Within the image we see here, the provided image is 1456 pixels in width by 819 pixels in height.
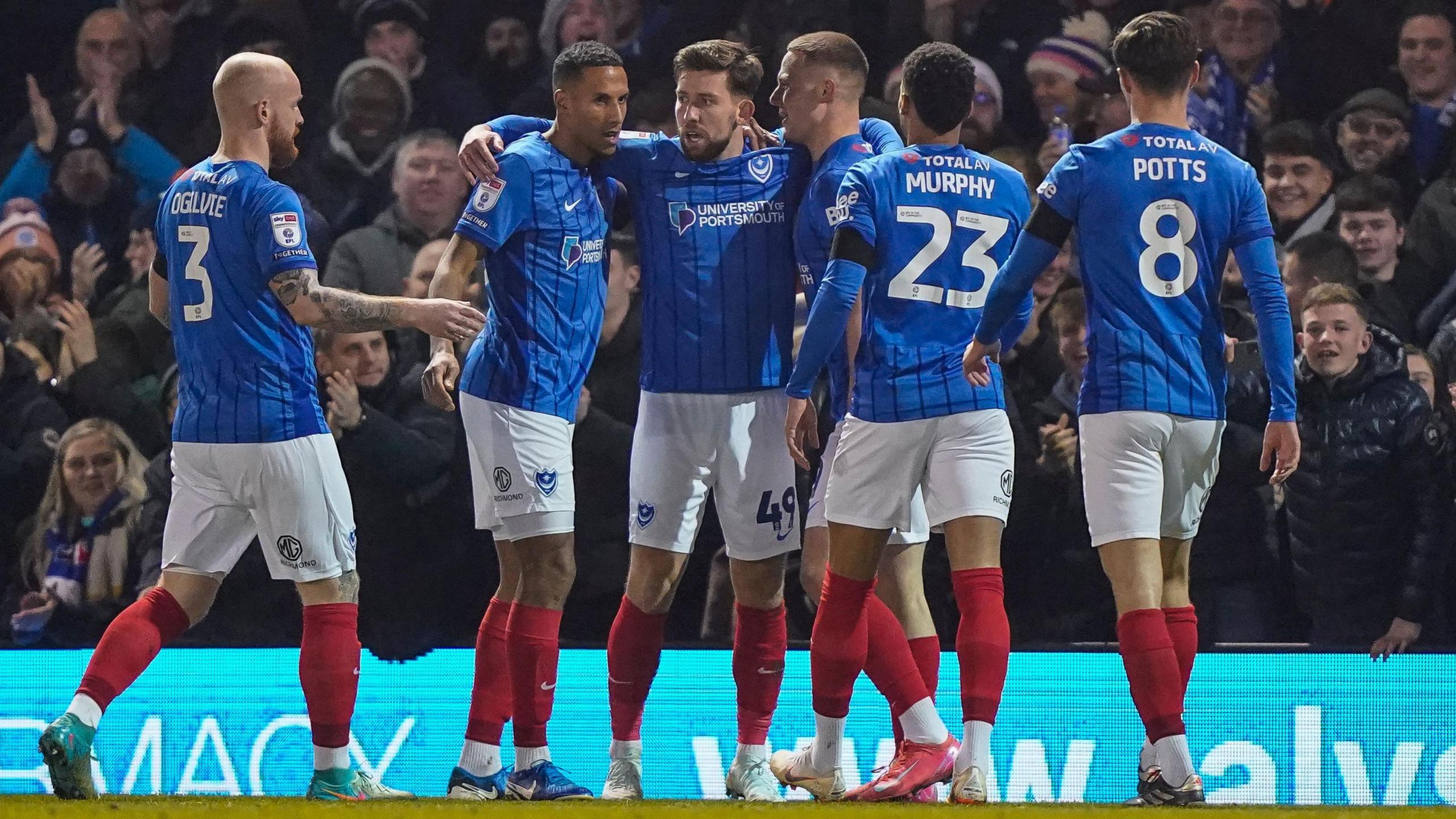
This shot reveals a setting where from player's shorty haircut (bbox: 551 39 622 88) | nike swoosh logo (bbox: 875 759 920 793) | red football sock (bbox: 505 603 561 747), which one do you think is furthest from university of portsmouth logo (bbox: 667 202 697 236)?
nike swoosh logo (bbox: 875 759 920 793)

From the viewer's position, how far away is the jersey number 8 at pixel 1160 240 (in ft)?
14.0

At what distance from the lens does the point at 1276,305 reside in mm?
4258

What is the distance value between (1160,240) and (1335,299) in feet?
9.56

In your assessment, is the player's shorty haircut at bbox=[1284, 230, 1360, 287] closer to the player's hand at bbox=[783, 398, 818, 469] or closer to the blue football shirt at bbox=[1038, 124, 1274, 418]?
the blue football shirt at bbox=[1038, 124, 1274, 418]

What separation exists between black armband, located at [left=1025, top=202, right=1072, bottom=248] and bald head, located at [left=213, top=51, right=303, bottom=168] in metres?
2.10

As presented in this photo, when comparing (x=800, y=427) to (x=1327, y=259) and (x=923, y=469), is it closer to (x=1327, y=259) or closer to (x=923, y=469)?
(x=923, y=469)

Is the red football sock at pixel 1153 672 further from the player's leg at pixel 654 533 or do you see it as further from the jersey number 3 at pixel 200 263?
the jersey number 3 at pixel 200 263

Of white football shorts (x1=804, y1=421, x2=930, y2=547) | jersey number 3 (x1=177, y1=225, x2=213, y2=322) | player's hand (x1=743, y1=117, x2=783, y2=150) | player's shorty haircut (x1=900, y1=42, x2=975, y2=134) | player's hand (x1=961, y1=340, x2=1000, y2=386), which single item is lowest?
white football shorts (x1=804, y1=421, x2=930, y2=547)

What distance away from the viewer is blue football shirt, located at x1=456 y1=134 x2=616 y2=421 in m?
4.80

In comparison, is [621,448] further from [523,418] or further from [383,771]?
[523,418]

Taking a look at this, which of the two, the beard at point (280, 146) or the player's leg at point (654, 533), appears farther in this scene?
the player's leg at point (654, 533)

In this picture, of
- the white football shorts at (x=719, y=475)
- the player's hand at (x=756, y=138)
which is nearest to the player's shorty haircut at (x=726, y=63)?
the player's hand at (x=756, y=138)

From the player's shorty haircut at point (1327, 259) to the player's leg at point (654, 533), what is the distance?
11.1 ft

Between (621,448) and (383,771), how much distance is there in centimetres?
173
